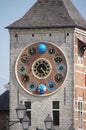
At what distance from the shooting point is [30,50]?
6681 cm

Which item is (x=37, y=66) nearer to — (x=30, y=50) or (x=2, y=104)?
(x=30, y=50)

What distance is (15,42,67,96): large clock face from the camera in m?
66.4

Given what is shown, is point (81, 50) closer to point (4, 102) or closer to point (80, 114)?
point (80, 114)

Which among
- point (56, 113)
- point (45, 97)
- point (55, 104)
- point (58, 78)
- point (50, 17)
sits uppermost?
→ point (50, 17)

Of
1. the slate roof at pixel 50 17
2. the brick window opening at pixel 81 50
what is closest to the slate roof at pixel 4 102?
the brick window opening at pixel 81 50

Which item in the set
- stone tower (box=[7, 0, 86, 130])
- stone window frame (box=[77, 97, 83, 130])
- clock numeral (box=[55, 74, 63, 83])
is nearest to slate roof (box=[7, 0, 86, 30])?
stone tower (box=[7, 0, 86, 130])

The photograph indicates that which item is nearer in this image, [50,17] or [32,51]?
[32,51]

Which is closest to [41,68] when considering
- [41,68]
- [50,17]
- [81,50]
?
[41,68]

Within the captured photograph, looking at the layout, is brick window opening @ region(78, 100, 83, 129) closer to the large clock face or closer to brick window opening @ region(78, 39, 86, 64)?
the large clock face

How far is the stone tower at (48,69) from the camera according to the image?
65.9 metres

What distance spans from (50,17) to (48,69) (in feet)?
14.6

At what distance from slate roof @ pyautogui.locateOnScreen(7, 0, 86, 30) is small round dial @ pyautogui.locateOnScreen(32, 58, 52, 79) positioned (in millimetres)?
2845

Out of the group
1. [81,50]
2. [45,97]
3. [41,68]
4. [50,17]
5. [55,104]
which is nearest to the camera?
[55,104]

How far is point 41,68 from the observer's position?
66625 mm
